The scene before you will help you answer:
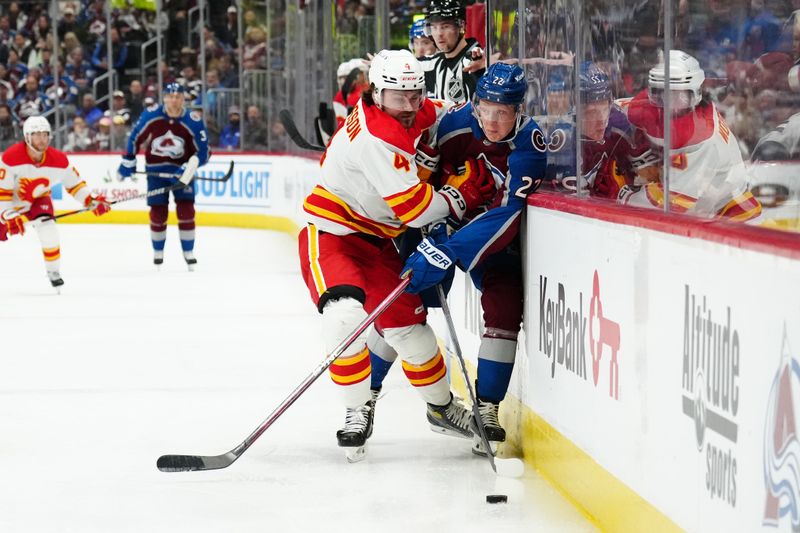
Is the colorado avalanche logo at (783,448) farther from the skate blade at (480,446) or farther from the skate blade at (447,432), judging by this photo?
the skate blade at (447,432)

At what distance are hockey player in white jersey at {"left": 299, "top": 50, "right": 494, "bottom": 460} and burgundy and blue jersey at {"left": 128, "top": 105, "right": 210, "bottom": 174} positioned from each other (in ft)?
17.8

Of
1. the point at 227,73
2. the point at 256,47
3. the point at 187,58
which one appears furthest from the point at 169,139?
the point at 187,58

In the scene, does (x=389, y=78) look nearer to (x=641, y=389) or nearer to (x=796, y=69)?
(x=641, y=389)

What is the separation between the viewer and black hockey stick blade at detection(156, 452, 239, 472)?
3332 millimetres

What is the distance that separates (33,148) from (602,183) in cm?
531

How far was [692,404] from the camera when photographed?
7.41 feet

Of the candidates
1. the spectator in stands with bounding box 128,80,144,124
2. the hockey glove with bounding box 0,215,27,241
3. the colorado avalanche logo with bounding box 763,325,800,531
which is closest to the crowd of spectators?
the spectator in stands with bounding box 128,80,144,124

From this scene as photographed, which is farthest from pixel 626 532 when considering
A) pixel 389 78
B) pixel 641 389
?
pixel 389 78

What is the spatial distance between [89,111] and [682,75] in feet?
39.8

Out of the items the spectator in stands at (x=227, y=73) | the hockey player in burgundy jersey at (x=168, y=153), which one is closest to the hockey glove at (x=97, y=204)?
the hockey player in burgundy jersey at (x=168, y=153)

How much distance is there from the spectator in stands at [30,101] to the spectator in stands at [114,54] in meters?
0.70

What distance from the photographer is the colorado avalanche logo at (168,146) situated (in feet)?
29.3

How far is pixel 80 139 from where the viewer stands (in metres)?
13.7

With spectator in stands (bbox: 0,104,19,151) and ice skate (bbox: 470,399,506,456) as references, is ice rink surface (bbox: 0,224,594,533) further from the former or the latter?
spectator in stands (bbox: 0,104,19,151)
